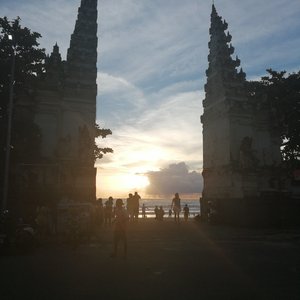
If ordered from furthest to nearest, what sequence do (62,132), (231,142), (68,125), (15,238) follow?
(231,142)
(68,125)
(62,132)
(15,238)

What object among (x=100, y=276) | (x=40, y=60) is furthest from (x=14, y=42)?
(x=100, y=276)

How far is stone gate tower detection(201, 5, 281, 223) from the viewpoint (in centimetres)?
3212

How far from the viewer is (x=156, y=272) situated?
10.8 meters

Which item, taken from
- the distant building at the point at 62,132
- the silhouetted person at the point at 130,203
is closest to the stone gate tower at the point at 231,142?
the silhouetted person at the point at 130,203

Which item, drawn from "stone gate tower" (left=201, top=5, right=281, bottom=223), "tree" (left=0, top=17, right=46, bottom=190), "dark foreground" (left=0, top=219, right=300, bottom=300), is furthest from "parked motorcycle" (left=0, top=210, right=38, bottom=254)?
"stone gate tower" (left=201, top=5, right=281, bottom=223)

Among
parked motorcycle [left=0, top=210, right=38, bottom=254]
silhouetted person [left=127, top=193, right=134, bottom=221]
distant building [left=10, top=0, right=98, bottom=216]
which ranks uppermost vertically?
distant building [left=10, top=0, right=98, bottom=216]

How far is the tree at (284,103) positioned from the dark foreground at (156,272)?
16.5 m

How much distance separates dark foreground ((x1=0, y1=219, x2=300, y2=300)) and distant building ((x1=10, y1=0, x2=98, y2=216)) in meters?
12.2

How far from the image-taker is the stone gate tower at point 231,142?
3212cm

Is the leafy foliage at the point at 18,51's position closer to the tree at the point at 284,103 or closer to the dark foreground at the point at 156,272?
the dark foreground at the point at 156,272

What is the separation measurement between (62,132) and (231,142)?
14697 mm

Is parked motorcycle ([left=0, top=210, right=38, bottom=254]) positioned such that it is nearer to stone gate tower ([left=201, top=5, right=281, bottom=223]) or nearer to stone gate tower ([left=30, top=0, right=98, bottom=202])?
stone gate tower ([left=30, top=0, right=98, bottom=202])

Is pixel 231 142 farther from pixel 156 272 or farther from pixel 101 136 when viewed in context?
pixel 156 272

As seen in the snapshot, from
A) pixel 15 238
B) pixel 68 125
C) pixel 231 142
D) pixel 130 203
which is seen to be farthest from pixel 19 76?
pixel 231 142
